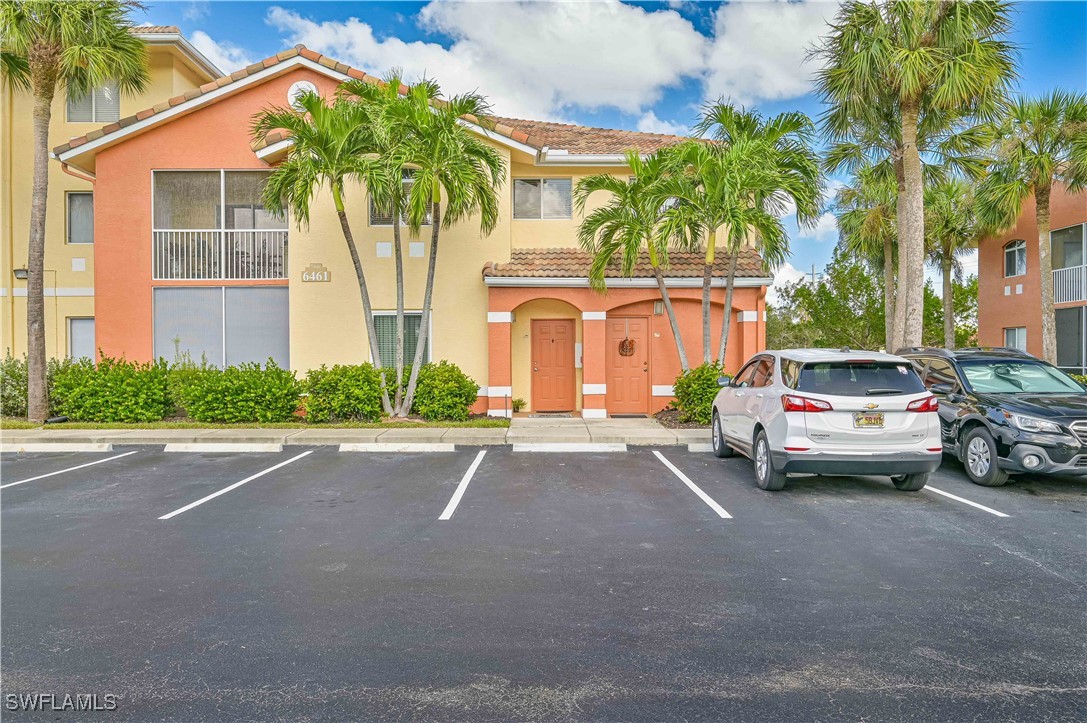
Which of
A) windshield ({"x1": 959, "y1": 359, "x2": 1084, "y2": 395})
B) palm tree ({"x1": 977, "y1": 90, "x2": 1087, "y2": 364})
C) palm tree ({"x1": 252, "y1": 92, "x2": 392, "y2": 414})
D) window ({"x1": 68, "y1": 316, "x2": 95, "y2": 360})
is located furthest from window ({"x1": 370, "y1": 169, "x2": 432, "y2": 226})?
palm tree ({"x1": 977, "y1": 90, "x2": 1087, "y2": 364})

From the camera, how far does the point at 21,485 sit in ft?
26.5

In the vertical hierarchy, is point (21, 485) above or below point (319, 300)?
below

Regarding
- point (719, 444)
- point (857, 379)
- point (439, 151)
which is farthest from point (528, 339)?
point (857, 379)

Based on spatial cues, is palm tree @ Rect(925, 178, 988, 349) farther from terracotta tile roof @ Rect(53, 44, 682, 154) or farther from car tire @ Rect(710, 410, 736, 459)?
car tire @ Rect(710, 410, 736, 459)

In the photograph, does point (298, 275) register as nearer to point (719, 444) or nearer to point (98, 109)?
point (98, 109)

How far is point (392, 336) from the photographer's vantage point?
47.0 ft

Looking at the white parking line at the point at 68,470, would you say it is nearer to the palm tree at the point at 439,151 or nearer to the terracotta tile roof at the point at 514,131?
the palm tree at the point at 439,151

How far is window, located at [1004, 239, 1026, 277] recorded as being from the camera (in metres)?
22.0

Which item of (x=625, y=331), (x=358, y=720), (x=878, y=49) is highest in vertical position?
(x=878, y=49)

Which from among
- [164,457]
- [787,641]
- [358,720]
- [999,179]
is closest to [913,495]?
[787,641]

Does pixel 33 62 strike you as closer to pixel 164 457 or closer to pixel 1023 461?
pixel 164 457

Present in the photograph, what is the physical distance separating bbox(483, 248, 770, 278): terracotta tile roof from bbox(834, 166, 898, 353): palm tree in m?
6.34

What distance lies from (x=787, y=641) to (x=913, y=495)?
4.67m

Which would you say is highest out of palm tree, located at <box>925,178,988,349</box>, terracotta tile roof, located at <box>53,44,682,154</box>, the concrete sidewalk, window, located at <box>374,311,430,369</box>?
terracotta tile roof, located at <box>53,44,682,154</box>
